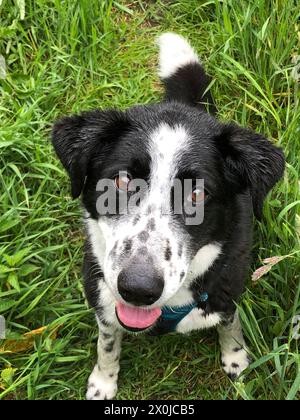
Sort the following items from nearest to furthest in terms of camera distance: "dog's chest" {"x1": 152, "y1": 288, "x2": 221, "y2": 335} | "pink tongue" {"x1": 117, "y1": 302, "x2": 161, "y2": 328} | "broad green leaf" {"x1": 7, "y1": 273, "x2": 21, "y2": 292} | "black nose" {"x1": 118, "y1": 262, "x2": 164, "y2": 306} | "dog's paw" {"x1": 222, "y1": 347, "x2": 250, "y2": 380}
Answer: "black nose" {"x1": 118, "y1": 262, "x2": 164, "y2": 306} → "pink tongue" {"x1": 117, "y1": 302, "x2": 161, "y2": 328} → "dog's chest" {"x1": 152, "y1": 288, "x2": 221, "y2": 335} → "broad green leaf" {"x1": 7, "y1": 273, "x2": 21, "y2": 292} → "dog's paw" {"x1": 222, "y1": 347, "x2": 250, "y2": 380}

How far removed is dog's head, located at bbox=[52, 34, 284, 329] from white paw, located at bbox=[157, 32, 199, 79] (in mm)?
843

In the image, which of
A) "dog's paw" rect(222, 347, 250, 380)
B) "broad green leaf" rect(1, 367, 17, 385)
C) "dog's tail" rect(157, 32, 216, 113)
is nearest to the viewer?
"broad green leaf" rect(1, 367, 17, 385)

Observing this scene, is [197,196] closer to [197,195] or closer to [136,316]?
[197,195]

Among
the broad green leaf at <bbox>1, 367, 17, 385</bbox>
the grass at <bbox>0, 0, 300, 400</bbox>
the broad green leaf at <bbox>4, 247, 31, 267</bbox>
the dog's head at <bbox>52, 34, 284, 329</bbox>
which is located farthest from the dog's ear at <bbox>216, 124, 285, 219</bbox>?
the broad green leaf at <bbox>1, 367, 17, 385</bbox>

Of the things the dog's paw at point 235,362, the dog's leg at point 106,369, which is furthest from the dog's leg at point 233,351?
the dog's leg at point 106,369

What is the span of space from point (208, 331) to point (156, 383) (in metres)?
0.38

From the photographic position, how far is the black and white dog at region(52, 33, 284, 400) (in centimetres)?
238

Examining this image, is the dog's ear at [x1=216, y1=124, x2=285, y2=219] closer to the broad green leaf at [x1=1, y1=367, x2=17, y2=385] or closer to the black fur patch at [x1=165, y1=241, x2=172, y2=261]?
the black fur patch at [x1=165, y1=241, x2=172, y2=261]

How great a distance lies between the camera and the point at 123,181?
2475mm

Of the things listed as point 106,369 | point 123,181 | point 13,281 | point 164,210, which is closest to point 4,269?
point 13,281

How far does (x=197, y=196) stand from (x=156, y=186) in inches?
6.7

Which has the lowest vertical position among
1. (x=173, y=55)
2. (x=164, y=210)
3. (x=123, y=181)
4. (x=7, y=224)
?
(x=7, y=224)

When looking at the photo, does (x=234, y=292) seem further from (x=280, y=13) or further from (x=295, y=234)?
(x=280, y=13)

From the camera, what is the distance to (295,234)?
10.1 ft
